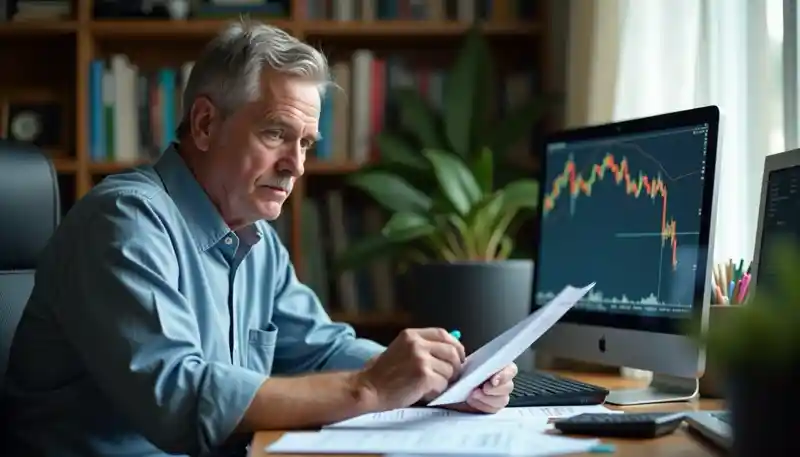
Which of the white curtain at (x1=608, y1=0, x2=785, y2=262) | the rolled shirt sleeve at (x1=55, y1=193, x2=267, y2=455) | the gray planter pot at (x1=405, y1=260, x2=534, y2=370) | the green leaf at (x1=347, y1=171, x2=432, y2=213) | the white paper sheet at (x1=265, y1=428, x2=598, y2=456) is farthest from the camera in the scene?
the green leaf at (x1=347, y1=171, x2=432, y2=213)

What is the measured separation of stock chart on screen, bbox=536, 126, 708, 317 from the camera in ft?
4.92

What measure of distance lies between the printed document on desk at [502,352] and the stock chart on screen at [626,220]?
0.26 m

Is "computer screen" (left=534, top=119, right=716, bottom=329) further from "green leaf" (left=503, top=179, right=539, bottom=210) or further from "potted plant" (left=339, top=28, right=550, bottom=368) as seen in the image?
"green leaf" (left=503, top=179, right=539, bottom=210)

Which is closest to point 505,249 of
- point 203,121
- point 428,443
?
point 203,121

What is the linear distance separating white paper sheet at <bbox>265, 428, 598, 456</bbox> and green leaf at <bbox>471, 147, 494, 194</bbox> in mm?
1250

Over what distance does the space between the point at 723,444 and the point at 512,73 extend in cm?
197

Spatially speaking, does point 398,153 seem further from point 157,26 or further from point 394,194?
Answer: point 157,26

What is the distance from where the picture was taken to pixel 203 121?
1.60 m

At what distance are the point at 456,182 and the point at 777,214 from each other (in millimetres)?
1052

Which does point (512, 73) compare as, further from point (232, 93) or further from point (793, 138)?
point (232, 93)

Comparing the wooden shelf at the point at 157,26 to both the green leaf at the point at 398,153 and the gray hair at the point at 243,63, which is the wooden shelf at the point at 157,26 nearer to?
the green leaf at the point at 398,153

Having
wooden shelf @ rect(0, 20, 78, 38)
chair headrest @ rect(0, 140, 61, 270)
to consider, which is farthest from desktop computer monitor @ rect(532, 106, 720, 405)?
wooden shelf @ rect(0, 20, 78, 38)

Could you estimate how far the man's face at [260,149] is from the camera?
157 cm

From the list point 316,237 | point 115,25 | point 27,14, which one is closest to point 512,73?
point 316,237
